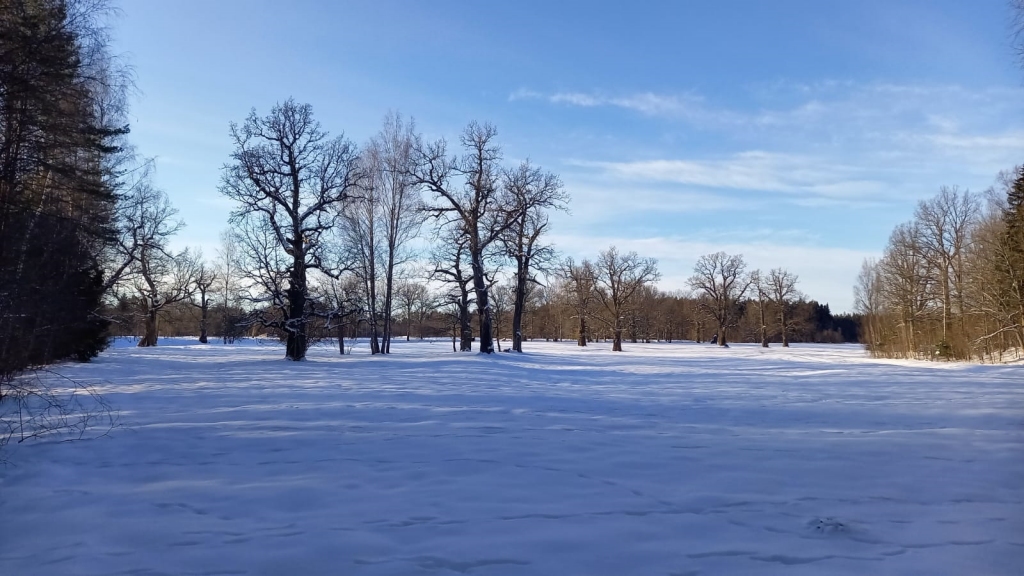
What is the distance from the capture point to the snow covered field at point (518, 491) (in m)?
4.24

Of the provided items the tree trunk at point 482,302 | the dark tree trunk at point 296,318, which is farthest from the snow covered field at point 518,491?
the tree trunk at point 482,302

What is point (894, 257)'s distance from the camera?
44406mm

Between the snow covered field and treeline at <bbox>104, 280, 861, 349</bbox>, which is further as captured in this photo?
treeline at <bbox>104, 280, 861, 349</bbox>

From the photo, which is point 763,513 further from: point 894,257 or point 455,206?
point 894,257

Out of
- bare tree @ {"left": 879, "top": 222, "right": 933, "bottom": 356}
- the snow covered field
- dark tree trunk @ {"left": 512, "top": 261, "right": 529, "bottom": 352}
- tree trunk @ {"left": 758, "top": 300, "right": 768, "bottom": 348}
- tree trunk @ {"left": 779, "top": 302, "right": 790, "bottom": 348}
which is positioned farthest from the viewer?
tree trunk @ {"left": 779, "top": 302, "right": 790, "bottom": 348}

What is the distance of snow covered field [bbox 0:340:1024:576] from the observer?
424cm

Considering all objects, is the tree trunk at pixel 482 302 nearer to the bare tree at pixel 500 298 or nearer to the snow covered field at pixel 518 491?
the bare tree at pixel 500 298

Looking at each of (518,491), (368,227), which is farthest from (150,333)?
(518,491)

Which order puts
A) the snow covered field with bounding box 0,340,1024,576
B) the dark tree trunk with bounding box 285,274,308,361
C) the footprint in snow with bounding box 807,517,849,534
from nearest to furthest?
1. the snow covered field with bounding box 0,340,1024,576
2. the footprint in snow with bounding box 807,517,849,534
3. the dark tree trunk with bounding box 285,274,308,361

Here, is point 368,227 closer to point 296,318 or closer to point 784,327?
point 296,318

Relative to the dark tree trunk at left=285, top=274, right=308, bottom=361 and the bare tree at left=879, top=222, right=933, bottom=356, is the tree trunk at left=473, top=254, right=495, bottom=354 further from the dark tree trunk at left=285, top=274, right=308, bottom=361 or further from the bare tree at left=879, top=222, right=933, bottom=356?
the bare tree at left=879, top=222, right=933, bottom=356

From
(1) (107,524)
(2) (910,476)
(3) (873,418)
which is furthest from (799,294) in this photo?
(1) (107,524)

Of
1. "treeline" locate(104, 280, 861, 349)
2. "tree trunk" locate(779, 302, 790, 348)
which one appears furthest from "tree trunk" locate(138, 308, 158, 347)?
"tree trunk" locate(779, 302, 790, 348)

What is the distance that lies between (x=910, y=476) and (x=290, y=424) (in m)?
8.07
